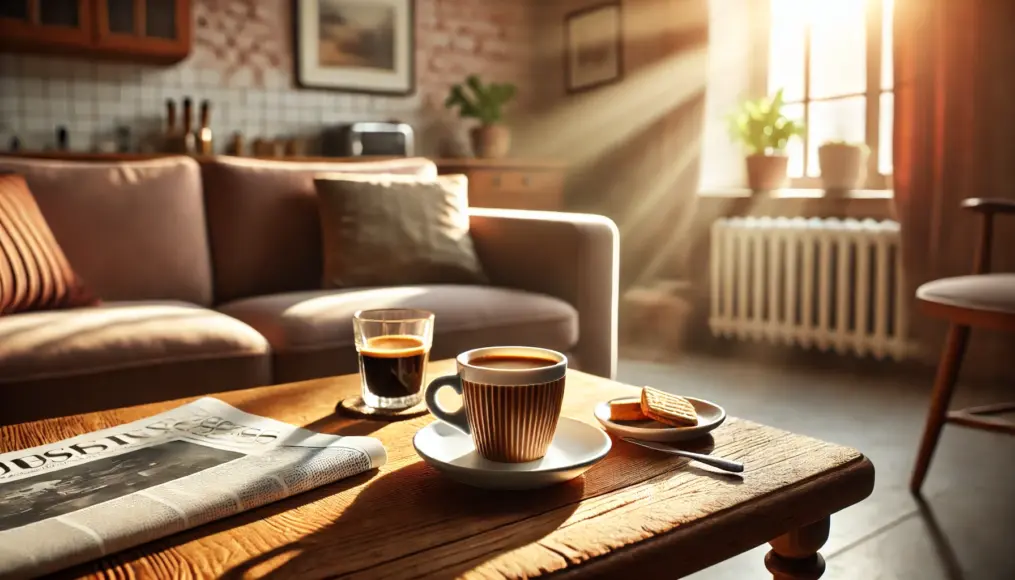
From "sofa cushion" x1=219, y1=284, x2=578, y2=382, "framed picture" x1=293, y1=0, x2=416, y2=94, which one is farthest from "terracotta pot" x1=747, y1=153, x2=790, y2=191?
"framed picture" x1=293, y1=0, x2=416, y2=94

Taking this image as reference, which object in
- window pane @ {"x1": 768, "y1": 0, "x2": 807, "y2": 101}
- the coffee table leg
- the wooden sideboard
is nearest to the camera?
the coffee table leg

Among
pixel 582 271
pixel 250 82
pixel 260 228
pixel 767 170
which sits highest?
pixel 250 82

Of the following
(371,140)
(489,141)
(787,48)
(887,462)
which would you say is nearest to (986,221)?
(887,462)

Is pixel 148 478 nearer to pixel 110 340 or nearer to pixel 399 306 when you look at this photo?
pixel 110 340

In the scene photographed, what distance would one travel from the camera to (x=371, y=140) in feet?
13.0

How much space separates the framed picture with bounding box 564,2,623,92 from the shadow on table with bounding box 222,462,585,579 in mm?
3791

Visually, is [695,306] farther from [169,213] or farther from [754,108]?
[169,213]

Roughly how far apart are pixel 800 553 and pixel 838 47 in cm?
316

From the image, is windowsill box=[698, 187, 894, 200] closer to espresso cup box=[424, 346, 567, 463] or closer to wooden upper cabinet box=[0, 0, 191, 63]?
wooden upper cabinet box=[0, 0, 191, 63]

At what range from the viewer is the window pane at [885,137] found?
332 cm

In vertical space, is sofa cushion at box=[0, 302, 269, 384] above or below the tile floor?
above

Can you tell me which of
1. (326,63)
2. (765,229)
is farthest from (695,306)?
(326,63)

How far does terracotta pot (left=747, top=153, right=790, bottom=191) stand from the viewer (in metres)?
3.41

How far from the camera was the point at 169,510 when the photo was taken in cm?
63
